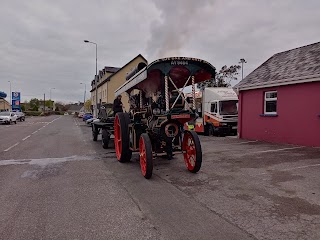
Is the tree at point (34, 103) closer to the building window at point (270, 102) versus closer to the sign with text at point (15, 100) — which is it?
the sign with text at point (15, 100)

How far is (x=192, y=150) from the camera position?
A: 721 centimetres

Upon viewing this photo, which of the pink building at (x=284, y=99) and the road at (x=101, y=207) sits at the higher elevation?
the pink building at (x=284, y=99)

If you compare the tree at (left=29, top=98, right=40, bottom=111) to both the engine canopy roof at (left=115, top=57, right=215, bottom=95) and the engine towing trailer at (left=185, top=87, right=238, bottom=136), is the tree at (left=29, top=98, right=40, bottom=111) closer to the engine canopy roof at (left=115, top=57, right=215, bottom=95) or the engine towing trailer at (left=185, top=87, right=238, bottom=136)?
the engine towing trailer at (left=185, top=87, right=238, bottom=136)

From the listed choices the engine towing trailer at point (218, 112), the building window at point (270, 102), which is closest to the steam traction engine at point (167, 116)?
the building window at point (270, 102)

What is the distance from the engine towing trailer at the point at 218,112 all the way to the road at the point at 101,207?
10.1 meters

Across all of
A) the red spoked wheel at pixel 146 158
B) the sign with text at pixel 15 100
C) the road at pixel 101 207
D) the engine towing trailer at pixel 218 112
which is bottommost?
the road at pixel 101 207

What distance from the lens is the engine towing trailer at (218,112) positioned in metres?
17.4

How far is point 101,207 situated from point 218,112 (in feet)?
45.3

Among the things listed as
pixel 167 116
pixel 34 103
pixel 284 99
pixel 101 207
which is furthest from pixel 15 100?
pixel 101 207

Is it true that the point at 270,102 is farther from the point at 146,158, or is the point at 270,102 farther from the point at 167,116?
the point at 146,158

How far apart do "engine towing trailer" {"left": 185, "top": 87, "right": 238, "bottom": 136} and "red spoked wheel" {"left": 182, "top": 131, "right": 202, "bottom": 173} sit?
9173 millimetres

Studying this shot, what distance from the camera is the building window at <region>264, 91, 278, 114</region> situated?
12.8m

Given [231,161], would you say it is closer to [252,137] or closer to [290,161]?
[290,161]

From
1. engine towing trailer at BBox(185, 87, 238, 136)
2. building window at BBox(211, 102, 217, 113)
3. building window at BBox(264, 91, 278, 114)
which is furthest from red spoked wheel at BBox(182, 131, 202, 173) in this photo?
building window at BBox(211, 102, 217, 113)
